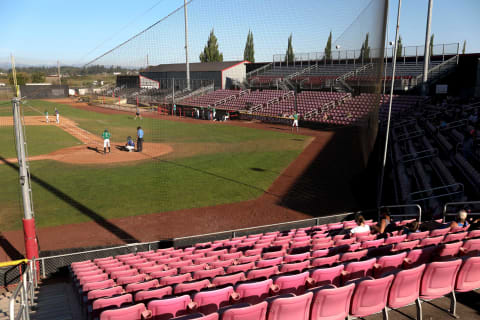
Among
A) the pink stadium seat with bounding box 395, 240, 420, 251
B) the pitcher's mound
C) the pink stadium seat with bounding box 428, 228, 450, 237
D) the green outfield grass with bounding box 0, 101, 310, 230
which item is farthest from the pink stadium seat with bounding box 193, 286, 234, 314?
the pitcher's mound

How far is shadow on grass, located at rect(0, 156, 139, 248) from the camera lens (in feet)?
35.9

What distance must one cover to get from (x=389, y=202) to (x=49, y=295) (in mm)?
12037

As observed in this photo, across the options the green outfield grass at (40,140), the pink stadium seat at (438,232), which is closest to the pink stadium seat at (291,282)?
the pink stadium seat at (438,232)

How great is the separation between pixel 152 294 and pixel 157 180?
12.7 meters

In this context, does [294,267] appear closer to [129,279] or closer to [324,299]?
[324,299]

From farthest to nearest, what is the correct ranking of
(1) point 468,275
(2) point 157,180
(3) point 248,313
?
1. (2) point 157,180
2. (1) point 468,275
3. (3) point 248,313

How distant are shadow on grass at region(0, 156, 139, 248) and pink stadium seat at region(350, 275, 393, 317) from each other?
784cm

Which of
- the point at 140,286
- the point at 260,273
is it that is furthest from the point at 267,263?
the point at 140,286

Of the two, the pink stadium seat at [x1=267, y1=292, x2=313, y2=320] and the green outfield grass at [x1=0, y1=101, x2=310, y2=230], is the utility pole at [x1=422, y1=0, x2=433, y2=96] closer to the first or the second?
the green outfield grass at [x1=0, y1=101, x2=310, y2=230]

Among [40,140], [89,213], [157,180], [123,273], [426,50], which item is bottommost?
[89,213]

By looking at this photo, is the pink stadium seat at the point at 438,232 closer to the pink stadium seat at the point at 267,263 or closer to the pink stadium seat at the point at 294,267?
the pink stadium seat at the point at 294,267

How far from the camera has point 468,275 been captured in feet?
16.1

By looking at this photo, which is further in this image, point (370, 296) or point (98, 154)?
point (98, 154)

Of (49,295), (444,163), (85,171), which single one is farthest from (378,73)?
(85,171)
